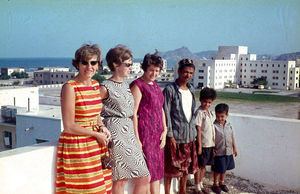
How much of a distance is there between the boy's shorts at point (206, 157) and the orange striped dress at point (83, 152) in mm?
1381

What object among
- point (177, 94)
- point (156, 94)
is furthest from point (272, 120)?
point (156, 94)

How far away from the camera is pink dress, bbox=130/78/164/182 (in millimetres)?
2570

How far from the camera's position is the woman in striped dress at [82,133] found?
6.68 feet

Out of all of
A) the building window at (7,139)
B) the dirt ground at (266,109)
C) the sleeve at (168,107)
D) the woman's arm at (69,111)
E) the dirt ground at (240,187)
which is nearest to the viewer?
the woman's arm at (69,111)

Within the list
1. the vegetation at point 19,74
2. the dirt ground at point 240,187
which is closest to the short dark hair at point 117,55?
the dirt ground at point 240,187

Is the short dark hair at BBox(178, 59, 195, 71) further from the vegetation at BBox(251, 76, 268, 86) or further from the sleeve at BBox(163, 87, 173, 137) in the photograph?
the vegetation at BBox(251, 76, 268, 86)

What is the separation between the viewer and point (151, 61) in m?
2.58

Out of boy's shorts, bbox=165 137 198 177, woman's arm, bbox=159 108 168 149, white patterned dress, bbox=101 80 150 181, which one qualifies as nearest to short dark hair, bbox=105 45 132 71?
white patterned dress, bbox=101 80 150 181

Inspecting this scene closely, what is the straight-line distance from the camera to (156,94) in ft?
8.61

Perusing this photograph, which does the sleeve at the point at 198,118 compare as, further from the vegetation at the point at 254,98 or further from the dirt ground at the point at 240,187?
the vegetation at the point at 254,98

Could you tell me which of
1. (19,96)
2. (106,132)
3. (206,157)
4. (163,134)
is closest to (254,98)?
(19,96)

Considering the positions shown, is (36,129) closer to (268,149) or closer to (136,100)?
(268,149)

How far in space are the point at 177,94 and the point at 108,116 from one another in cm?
79

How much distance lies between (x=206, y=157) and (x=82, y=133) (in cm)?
162
